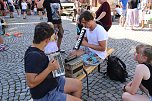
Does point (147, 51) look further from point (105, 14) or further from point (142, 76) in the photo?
point (105, 14)

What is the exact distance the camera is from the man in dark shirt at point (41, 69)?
2305 millimetres

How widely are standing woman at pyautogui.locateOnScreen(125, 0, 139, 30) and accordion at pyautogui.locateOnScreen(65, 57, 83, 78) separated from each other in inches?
307

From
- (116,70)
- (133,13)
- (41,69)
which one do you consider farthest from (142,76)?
(133,13)

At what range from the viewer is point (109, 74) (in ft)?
14.8

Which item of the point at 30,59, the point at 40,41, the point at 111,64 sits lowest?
the point at 111,64

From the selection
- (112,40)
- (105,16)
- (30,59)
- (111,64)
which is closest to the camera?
(30,59)

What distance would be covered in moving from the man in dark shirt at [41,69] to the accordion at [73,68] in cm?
56

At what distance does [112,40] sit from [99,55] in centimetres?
416

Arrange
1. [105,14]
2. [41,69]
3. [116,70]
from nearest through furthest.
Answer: [41,69]
[116,70]
[105,14]

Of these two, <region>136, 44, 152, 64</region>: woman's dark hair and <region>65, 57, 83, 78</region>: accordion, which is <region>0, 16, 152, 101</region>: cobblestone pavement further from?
<region>136, 44, 152, 64</region>: woman's dark hair

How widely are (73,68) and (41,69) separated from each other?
2.97 ft

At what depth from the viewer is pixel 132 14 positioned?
10.5 meters

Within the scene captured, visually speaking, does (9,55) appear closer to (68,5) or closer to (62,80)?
(62,80)

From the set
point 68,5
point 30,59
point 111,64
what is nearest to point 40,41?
point 30,59
